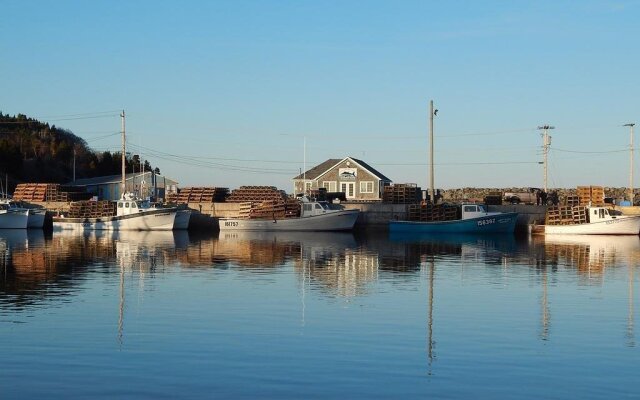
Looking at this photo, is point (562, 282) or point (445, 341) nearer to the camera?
point (445, 341)

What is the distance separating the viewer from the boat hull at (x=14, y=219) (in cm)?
6994

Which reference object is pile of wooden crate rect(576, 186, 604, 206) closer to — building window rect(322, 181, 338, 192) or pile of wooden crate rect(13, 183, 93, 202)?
building window rect(322, 181, 338, 192)

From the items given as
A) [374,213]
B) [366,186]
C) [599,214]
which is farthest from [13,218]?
[599,214]

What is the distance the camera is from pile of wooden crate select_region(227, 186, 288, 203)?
72.6m

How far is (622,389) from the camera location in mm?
13242

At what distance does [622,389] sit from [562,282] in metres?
16.0

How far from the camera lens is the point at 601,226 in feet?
207

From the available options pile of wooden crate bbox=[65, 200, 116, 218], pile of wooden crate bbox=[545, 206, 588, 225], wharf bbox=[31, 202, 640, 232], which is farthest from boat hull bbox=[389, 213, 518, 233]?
pile of wooden crate bbox=[65, 200, 116, 218]

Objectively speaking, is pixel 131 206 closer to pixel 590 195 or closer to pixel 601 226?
pixel 601 226

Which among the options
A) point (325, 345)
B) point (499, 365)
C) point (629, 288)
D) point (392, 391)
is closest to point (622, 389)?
point (499, 365)

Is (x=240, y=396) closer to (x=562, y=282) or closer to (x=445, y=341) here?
(x=445, y=341)

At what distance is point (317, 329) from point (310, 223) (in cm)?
4587

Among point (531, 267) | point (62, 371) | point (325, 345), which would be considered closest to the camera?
point (62, 371)

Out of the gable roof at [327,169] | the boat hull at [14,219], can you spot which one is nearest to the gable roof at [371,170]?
the gable roof at [327,169]
